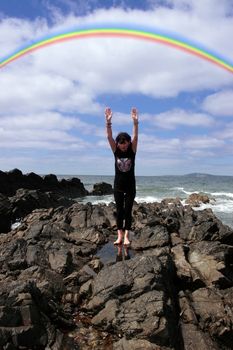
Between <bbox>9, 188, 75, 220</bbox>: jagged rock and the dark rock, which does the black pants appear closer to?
the dark rock

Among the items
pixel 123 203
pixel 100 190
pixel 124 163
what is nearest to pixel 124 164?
pixel 124 163

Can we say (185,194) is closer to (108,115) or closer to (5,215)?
(5,215)

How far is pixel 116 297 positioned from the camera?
886 cm

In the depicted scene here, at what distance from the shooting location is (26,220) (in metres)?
20.7

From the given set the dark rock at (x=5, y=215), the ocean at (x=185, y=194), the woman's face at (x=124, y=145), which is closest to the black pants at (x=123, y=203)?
the woman's face at (x=124, y=145)

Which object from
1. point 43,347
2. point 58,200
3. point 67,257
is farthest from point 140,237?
point 58,200

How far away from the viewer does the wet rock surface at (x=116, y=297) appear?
25.3 ft

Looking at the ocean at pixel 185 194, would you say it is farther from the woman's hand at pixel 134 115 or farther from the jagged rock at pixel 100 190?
the woman's hand at pixel 134 115

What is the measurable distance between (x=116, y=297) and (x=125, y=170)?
3.17 meters

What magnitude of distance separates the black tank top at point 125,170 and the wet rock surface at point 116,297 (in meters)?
1.82

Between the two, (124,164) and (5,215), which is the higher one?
(124,164)

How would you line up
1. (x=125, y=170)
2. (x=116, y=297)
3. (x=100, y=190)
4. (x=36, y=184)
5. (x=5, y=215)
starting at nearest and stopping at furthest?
1. (x=116, y=297)
2. (x=125, y=170)
3. (x=5, y=215)
4. (x=36, y=184)
5. (x=100, y=190)

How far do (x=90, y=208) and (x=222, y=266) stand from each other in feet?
30.6

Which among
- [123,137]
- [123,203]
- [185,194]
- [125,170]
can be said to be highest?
[123,137]
